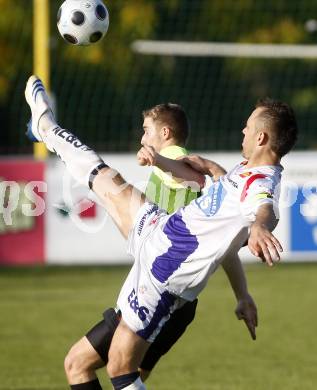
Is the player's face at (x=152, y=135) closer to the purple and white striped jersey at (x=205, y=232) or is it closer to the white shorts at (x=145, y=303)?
the purple and white striped jersey at (x=205, y=232)

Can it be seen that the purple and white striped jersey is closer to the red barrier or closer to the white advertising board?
the white advertising board

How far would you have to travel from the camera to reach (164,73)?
938 inches

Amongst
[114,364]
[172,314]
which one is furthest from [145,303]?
[114,364]

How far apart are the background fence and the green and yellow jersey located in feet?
48.7

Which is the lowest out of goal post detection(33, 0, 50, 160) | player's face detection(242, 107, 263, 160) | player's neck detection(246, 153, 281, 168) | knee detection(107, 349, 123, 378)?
goal post detection(33, 0, 50, 160)

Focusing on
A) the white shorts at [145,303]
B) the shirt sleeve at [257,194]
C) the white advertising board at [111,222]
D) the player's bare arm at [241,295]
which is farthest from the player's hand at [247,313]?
the white advertising board at [111,222]

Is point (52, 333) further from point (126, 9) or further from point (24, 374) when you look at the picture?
point (126, 9)

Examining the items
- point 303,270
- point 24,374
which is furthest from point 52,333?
point 303,270

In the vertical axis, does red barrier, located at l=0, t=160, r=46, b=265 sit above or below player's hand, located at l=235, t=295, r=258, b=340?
below

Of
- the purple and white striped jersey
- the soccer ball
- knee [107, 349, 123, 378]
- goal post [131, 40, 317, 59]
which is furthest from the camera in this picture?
goal post [131, 40, 317, 59]

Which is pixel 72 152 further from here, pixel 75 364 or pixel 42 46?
pixel 42 46

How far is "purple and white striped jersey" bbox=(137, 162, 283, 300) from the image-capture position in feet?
19.3

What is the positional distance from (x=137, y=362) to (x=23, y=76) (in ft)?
58.7

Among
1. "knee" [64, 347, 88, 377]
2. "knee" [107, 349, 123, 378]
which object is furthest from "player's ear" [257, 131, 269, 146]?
"knee" [64, 347, 88, 377]
